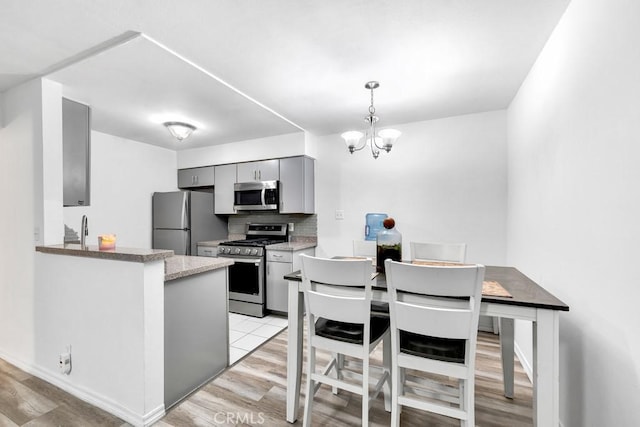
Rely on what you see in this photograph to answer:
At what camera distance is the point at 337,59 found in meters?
2.03

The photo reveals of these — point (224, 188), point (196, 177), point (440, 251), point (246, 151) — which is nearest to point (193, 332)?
point (440, 251)

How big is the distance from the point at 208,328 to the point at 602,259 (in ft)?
7.71

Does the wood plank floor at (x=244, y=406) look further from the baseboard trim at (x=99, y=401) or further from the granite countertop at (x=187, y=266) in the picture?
the granite countertop at (x=187, y=266)

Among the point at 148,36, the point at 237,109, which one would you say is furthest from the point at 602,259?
the point at 237,109

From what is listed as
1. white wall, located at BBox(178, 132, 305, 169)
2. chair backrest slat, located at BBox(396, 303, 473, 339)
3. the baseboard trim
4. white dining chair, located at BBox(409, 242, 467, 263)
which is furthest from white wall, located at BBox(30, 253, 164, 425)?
white wall, located at BBox(178, 132, 305, 169)

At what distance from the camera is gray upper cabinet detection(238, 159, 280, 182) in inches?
155

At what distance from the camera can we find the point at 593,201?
51.6 inches

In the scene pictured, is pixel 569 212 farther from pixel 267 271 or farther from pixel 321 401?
pixel 267 271

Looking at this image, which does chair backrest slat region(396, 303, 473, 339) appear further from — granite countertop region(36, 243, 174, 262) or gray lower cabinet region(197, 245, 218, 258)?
gray lower cabinet region(197, 245, 218, 258)

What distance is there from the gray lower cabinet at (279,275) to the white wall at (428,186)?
2.03 feet

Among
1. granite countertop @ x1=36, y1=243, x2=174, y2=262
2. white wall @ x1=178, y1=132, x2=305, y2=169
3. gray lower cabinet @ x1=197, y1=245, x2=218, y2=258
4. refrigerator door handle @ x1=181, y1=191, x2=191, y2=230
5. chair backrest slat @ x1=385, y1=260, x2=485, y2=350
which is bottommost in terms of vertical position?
gray lower cabinet @ x1=197, y1=245, x2=218, y2=258

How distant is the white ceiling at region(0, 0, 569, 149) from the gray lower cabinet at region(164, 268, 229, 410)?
1545mm

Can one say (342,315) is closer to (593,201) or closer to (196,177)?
(593,201)

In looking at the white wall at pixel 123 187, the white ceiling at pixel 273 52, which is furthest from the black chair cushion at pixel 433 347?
the white wall at pixel 123 187
